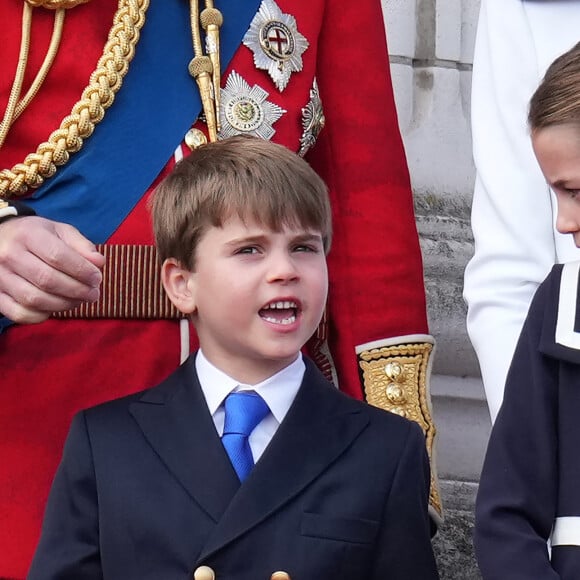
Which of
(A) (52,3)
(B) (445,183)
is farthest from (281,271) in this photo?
(B) (445,183)

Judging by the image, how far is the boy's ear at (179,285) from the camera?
2572mm

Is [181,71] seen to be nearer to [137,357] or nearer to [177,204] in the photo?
[177,204]

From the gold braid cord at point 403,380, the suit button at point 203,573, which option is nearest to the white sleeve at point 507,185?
the gold braid cord at point 403,380

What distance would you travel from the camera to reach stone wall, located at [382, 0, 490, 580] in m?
3.71

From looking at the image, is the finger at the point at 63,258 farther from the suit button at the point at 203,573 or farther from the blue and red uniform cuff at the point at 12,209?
the suit button at the point at 203,573

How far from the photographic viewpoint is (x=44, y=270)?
237 centimetres

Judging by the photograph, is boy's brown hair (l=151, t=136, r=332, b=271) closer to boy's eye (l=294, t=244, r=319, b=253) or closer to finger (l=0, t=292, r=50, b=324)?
boy's eye (l=294, t=244, r=319, b=253)

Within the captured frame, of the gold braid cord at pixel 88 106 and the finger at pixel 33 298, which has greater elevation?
the gold braid cord at pixel 88 106

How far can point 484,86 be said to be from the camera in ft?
9.04

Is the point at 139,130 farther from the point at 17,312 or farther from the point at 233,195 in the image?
the point at 17,312

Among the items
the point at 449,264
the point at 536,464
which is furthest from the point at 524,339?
the point at 449,264

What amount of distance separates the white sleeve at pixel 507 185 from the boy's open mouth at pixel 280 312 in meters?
0.28

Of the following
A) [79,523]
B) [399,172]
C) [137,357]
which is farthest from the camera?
[399,172]

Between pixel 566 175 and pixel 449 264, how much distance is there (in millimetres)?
1444
